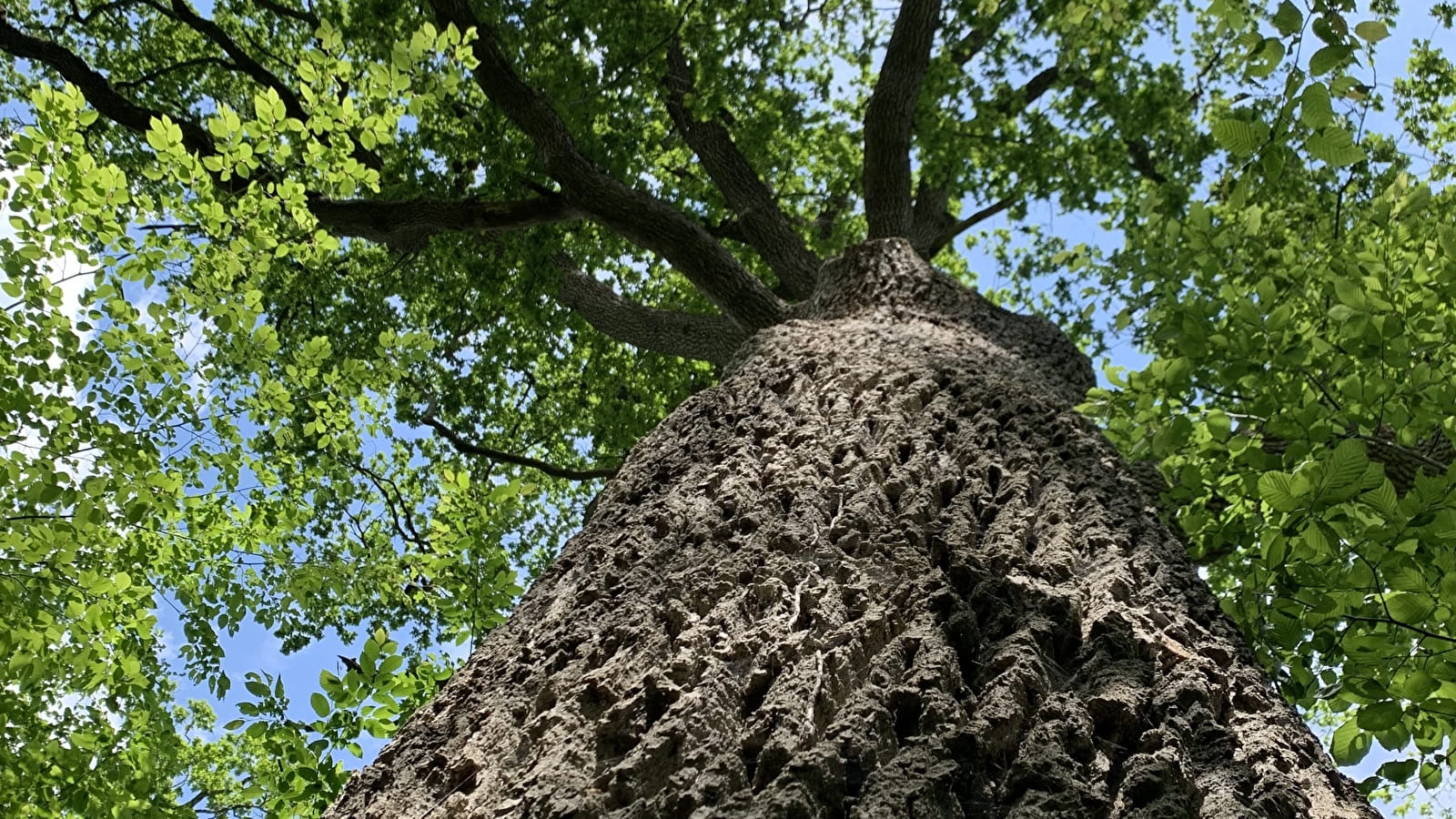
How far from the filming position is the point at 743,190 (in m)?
8.34

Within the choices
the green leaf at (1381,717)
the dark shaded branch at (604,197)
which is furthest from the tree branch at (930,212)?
the green leaf at (1381,717)

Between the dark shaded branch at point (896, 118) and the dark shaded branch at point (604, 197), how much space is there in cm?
149

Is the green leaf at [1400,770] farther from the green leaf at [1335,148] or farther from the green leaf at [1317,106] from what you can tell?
the green leaf at [1317,106]

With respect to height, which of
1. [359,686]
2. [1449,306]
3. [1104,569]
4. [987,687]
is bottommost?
[987,687]

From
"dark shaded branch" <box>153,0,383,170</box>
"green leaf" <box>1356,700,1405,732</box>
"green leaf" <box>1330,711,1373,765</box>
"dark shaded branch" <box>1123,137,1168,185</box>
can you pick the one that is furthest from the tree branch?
"green leaf" <box>1356,700,1405,732</box>

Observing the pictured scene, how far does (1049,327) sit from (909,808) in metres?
4.00

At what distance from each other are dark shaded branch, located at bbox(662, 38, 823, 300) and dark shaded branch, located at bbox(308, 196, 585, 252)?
1.67 metres

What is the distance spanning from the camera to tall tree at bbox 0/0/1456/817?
158 cm

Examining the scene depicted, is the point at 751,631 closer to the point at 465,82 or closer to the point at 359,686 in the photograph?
the point at 359,686

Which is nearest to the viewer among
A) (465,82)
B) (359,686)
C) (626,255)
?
(359,686)

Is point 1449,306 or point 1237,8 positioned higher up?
point 1449,306

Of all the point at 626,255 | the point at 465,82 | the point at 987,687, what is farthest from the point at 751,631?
the point at 626,255

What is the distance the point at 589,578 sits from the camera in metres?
2.08

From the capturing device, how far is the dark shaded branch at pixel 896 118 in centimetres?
688
